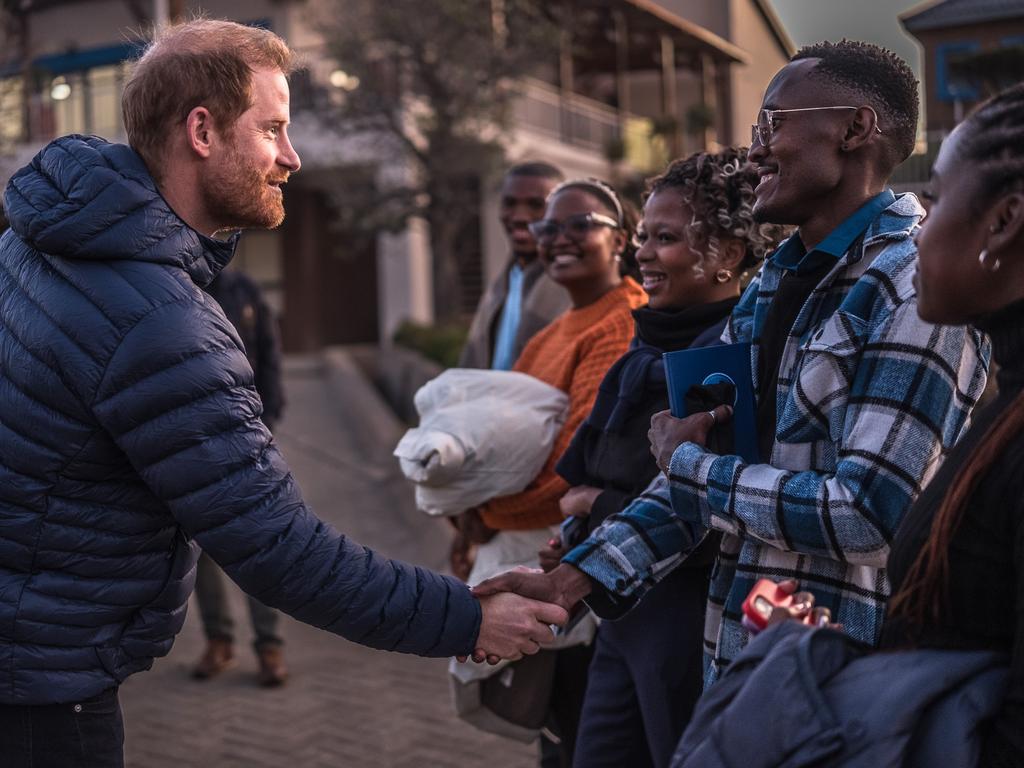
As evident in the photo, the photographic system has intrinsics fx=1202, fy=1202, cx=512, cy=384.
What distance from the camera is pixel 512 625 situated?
269 cm

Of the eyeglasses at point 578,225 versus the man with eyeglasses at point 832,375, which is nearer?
the man with eyeglasses at point 832,375

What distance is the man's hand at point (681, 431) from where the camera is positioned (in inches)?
98.9

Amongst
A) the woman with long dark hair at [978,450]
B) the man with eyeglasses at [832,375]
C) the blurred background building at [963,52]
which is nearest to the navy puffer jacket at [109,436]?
the man with eyeglasses at [832,375]

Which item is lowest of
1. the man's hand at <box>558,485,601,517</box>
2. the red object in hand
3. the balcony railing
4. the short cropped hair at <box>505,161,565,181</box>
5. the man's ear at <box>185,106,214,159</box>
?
the man's hand at <box>558,485,601,517</box>

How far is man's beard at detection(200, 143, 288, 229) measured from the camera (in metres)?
2.50

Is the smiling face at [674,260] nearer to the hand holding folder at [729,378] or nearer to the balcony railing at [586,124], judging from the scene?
the hand holding folder at [729,378]

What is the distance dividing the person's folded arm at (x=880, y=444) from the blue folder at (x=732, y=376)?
0.95 ft

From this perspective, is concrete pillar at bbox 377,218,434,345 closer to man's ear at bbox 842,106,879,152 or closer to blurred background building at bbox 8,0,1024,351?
blurred background building at bbox 8,0,1024,351

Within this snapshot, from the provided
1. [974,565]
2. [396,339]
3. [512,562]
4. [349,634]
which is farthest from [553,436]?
[396,339]

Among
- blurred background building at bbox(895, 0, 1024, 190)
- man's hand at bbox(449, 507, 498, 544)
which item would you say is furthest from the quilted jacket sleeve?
blurred background building at bbox(895, 0, 1024, 190)

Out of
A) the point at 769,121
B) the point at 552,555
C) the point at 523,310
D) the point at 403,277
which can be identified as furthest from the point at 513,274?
the point at 403,277

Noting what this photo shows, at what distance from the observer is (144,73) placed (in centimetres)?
242

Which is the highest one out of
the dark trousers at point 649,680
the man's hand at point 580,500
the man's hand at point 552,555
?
the man's hand at point 580,500

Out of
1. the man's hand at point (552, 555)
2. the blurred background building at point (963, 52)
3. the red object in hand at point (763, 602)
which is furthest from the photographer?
the blurred background building at point (963, 52)
